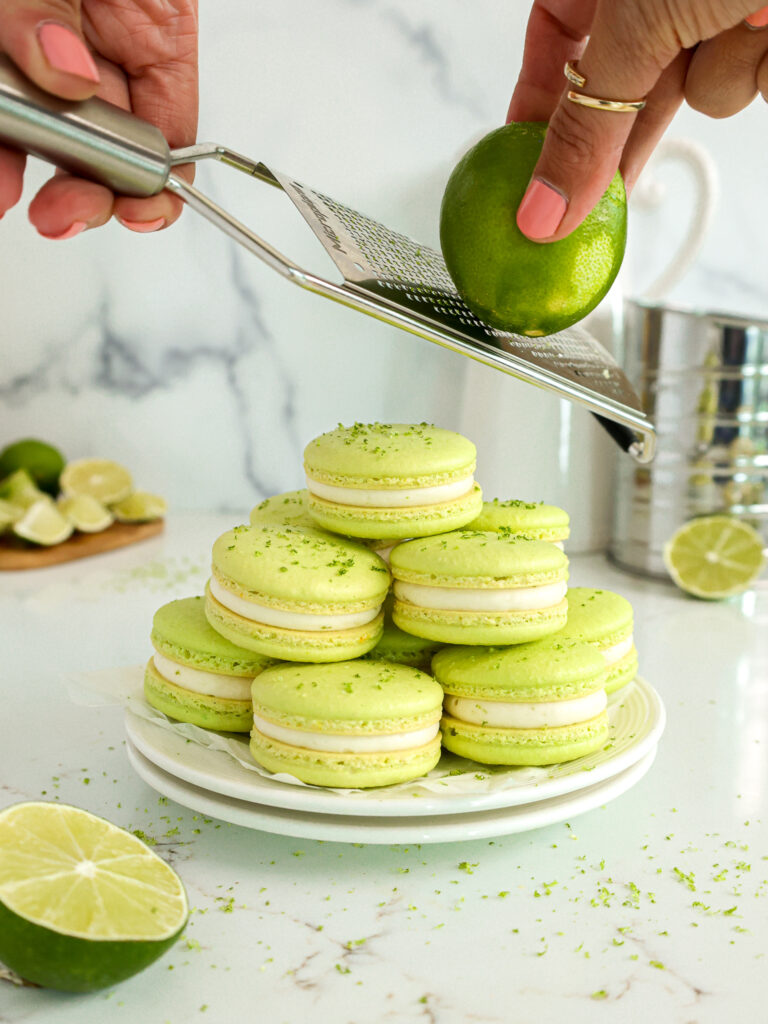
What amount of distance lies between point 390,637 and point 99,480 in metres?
1.17

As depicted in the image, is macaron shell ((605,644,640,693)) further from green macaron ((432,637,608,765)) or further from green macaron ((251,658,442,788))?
green macaron ((251,658,442,788))

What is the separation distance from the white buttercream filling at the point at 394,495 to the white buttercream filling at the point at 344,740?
248 mm

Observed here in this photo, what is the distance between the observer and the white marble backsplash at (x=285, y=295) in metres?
1.99

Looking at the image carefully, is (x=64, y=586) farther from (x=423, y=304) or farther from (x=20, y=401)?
(x=423, y=304)

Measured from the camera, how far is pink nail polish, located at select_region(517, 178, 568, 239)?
85 cm

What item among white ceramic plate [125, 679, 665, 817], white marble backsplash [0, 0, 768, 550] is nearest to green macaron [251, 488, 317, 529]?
white ceramic plate [125, 679, 665, 817]

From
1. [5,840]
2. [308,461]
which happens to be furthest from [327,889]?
[308,461]

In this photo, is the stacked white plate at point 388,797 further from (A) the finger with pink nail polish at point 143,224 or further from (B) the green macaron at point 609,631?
(A) the finger with pink nail polish at point 143,224

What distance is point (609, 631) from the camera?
1.07 meters

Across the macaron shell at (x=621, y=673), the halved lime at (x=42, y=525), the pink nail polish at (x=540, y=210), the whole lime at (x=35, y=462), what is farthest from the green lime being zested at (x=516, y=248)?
the whole lime at (x=35, y=462)

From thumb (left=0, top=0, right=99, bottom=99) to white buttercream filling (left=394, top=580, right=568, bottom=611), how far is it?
Answer: 54 centimetres

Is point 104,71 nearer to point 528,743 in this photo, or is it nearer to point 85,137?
point 85,137

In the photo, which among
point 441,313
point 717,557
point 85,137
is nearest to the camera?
point 85,137

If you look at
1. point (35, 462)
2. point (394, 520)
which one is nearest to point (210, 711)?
point (394, 520)
